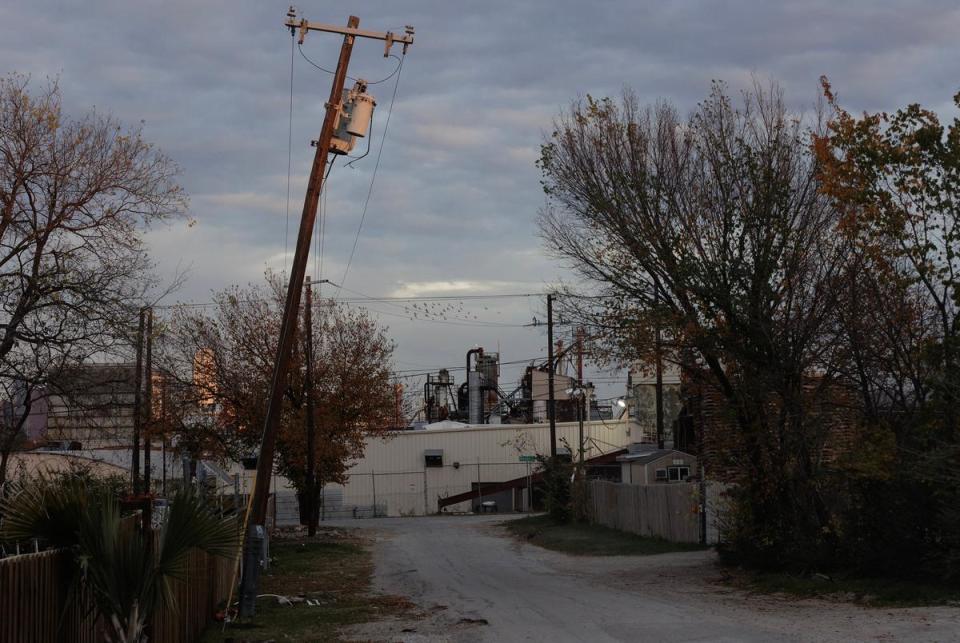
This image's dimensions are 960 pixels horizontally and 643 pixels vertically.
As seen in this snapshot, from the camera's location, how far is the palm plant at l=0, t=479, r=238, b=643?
9.15m

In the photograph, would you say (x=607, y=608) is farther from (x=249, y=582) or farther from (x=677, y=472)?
(x=677, y=472)

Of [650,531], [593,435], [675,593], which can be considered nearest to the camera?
[675,593]

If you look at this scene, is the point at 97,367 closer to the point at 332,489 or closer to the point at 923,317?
the point at 923,317

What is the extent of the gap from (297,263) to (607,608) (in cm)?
803

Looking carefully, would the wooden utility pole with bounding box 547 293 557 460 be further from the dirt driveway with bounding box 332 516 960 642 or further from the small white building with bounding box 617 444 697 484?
the dirt driveway with bounding box 332 516 960 642

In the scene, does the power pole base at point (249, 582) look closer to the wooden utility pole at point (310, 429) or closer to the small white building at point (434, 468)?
the wooden utility pole at point (310, 429)

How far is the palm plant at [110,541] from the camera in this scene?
9148 millimetres

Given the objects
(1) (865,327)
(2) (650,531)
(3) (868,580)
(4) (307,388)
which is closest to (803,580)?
(3) (868,580)

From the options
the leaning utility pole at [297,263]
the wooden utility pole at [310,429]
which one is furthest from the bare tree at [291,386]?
the leaning utility pole at [297,263]

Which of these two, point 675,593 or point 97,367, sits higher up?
point 97,367

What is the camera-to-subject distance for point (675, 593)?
19.9 m

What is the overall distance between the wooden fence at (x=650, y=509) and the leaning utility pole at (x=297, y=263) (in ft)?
39.7

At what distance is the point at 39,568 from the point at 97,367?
13.2 meters

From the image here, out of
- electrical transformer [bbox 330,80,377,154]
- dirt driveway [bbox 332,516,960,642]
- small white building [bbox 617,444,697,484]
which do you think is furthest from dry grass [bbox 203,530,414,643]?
small white building [bbox 617,444,697,484]
